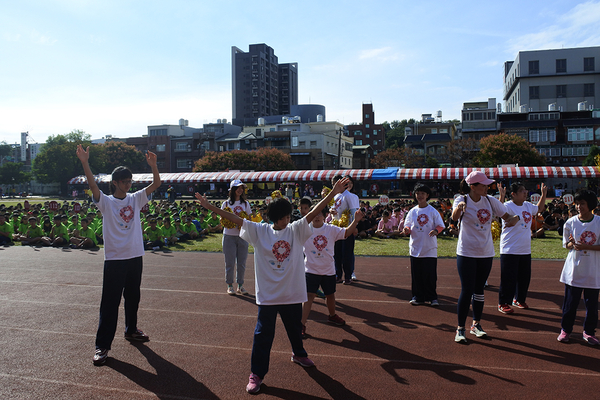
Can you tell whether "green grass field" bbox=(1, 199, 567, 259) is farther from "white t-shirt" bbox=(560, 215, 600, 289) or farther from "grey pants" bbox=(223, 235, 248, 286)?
"white t-shirt" bbox=(560, 215, 600, 289)

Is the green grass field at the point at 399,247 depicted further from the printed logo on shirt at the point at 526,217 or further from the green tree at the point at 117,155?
the green tree at the point at 117,155

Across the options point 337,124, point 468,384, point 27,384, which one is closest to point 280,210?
point 468,384

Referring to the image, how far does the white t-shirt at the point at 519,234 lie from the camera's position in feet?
21.2

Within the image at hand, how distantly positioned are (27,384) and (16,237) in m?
13.9

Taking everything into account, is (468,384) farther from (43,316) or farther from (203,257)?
(203,257)

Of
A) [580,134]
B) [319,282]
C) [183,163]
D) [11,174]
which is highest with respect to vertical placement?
[580,134]

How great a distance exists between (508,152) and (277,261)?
2078 inches

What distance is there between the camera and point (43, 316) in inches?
257

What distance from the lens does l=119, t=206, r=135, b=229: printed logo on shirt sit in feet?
16.5

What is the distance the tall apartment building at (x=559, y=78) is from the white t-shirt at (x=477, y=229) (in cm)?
7632

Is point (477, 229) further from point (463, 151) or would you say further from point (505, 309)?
point (463, 151)

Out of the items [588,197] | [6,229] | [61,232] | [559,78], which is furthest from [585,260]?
[559,78]

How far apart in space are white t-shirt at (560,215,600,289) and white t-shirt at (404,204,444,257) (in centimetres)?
207

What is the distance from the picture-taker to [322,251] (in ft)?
18.5
